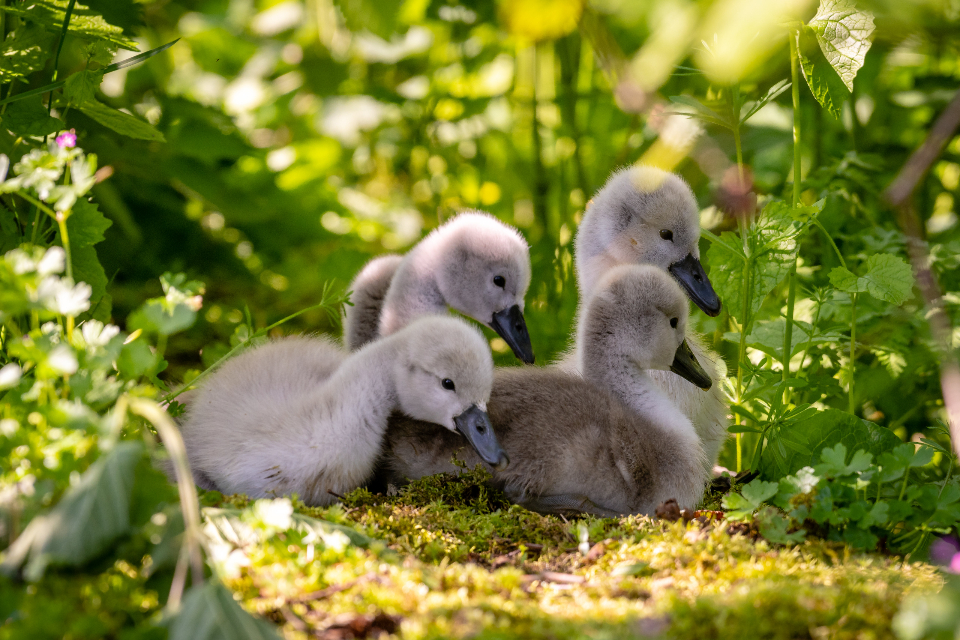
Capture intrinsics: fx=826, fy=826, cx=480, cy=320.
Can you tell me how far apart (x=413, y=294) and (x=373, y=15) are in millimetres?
1594

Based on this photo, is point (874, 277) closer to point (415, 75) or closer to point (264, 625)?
point (264, 625)

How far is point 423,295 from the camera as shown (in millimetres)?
3178

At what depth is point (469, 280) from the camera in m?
3.18

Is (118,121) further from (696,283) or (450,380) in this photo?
(696,283)

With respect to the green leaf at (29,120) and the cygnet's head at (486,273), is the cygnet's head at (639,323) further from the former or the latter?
the green leaf at (29,120)

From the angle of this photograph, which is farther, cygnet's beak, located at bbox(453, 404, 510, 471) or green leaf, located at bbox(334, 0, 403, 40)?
green leaf, located at bbox(334, 0, 403, 40)

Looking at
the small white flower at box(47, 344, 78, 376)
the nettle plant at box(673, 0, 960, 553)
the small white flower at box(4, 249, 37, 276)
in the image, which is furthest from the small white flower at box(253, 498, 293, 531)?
the nettle plant at box(673, 0, 960, 553)

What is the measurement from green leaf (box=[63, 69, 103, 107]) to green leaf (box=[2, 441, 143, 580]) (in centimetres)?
138

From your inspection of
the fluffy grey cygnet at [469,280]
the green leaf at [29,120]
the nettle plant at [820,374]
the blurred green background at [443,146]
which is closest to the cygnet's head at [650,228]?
the nettle plant at [820,374]

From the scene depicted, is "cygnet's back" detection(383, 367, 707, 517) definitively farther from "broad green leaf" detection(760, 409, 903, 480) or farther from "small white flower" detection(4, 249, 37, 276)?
"small white flower" detection(4, 249, 37, 276)

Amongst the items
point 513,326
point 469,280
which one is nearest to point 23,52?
point 469,280

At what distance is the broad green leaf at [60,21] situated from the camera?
2547 mm

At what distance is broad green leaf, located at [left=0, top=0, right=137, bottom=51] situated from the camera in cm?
255

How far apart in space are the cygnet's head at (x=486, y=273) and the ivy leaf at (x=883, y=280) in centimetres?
113
